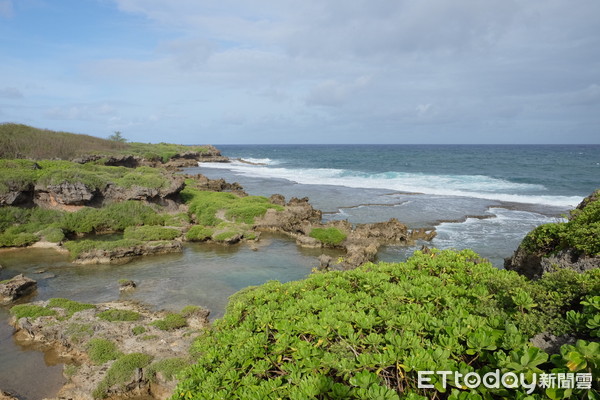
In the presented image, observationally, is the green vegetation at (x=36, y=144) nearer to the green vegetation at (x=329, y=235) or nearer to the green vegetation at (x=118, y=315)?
the green vegetation at (x=118, y=315)

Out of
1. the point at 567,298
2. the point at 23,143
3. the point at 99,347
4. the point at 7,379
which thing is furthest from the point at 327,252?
the point at 23,143

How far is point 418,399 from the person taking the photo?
3.81 metres

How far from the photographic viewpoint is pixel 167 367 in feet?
37.1

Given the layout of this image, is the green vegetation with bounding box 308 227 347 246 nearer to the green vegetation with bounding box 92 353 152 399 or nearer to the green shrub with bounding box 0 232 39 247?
the green vegetation with bounding box 92 353 152 399

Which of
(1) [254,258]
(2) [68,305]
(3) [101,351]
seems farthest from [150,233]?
(3) [101,351]

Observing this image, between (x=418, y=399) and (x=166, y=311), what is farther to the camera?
(x=166, y=311)

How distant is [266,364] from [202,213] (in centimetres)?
2972

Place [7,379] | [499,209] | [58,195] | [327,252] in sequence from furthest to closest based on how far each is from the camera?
[499,209] < [58,195] < [327,252] < [7,379]

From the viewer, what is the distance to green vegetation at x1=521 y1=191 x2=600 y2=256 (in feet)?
25.2

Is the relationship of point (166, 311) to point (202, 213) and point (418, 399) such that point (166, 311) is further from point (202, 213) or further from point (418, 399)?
point (202, 213)

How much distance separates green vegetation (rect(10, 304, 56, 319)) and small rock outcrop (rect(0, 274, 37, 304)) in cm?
221

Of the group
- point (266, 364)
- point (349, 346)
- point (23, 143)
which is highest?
point (23, 143)

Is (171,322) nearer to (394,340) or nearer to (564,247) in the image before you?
(394,340)

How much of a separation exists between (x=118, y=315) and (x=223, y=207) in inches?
768
